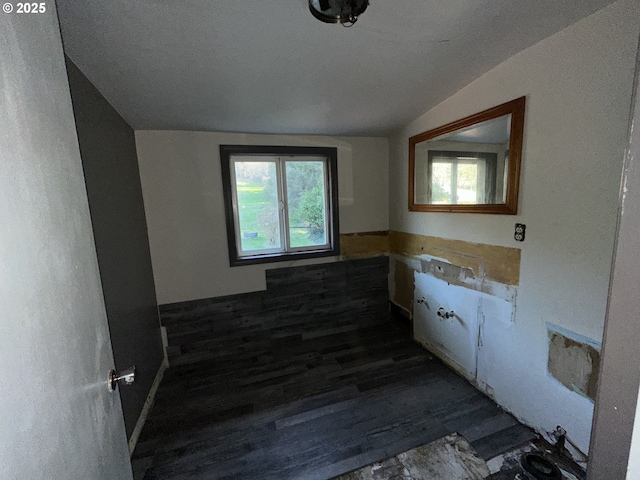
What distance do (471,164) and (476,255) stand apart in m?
0.69

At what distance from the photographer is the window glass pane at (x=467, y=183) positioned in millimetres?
1910

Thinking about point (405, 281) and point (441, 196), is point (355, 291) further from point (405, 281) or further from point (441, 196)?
point (441, 196)

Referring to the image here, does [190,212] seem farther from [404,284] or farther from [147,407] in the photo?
[404,284]

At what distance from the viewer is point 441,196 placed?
2225mm

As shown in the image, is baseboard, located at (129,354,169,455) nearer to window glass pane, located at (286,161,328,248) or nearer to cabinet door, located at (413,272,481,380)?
window glass pane, located at (286,161,328,248)

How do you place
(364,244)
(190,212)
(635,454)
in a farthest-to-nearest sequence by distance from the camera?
1. (364,244)
2. (190,212)
3. (635,454)

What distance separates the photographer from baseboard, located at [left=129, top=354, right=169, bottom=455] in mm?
1611

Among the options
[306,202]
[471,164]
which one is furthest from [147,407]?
[471,164]

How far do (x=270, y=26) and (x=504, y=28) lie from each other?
1.18 meters

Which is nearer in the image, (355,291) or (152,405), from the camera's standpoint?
(152,405)

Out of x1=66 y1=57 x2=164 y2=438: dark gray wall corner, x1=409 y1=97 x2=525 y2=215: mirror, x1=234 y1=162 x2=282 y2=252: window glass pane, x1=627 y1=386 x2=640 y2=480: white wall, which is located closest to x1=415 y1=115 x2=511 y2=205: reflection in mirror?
x1=409 y1=97 x2=525 y2=215: mirror

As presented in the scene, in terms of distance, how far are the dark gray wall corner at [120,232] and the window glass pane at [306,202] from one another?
1343 mm

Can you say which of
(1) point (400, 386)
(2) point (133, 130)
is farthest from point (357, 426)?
(2) point (133, 130)

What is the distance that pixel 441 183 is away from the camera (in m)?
2.21
